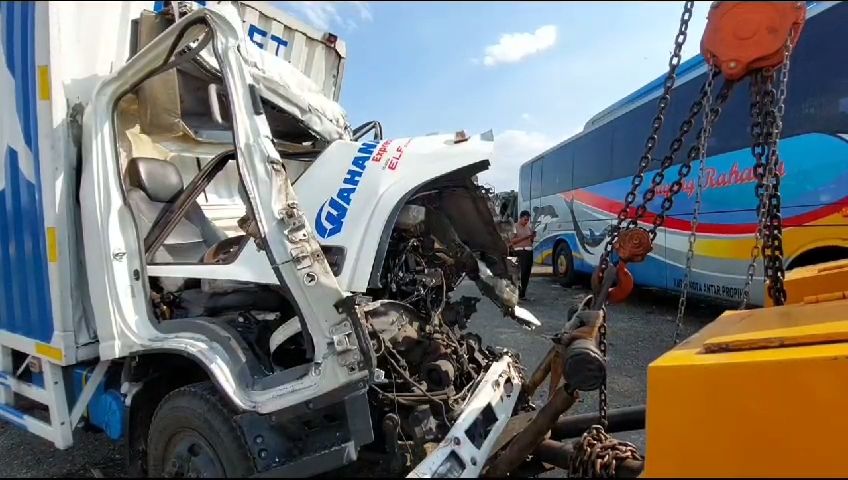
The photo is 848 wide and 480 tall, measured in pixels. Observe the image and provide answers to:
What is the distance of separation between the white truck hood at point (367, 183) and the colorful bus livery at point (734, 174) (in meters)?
2.35

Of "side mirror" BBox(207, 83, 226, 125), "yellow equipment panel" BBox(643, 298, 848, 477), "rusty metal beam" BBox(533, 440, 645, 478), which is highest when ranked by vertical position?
"side mirror" BBox(207, 83, 226, 125)

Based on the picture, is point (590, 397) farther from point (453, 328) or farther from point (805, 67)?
point (805, 67)

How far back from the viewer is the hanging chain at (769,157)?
213 cm

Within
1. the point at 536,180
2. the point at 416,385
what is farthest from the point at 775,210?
the point at 536,180

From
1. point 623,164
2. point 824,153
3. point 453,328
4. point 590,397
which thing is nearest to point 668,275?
point 623,164

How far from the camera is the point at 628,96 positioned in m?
10.3

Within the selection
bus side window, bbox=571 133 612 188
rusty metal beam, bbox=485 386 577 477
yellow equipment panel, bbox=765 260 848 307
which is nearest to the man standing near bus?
bus side window, bbox=571 133 612 188

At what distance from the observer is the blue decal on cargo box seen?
2805 mm

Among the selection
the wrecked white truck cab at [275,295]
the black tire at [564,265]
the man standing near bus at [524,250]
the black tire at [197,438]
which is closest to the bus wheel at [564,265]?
the black tire at [564,265]

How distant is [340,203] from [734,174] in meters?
6.22

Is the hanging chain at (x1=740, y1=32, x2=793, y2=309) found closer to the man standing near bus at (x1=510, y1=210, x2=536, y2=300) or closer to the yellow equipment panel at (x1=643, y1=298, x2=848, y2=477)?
the yellow equipment panel at (x1=643, y1=298, x2=848, y2=477)

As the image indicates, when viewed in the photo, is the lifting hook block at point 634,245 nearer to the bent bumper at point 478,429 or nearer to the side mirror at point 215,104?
the bent bumper at point 478,429

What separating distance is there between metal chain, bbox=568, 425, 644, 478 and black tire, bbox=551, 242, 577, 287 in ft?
33.8

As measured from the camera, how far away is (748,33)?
6.28ft
